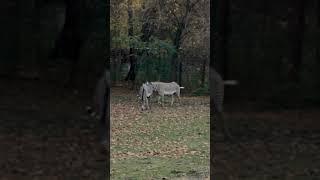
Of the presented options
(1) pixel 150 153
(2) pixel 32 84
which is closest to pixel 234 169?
(2) pixel 32 84

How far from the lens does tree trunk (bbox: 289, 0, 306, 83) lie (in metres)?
4.82

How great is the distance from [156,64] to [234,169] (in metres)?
16.9

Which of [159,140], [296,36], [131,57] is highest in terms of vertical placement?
[296,36]

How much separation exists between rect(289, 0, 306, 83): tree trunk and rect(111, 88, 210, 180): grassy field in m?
2.57

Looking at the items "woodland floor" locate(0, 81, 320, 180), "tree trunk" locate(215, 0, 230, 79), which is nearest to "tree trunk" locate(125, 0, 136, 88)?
"tree trunk" locate(215, 0, 230, 79)

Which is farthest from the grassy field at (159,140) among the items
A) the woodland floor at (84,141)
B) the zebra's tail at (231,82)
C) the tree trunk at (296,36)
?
the tree trunk at (296,36)

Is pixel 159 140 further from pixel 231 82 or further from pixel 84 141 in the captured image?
pixel 84 141

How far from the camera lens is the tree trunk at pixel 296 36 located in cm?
482

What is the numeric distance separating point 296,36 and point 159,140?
265 inches

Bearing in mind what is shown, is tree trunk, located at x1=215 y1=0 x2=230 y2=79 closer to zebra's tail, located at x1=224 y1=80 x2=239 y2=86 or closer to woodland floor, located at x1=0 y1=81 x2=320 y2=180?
zebra's tail, located at x1=224 y1=80 x2=239 y2=86

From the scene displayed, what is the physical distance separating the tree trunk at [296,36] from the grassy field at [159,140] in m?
2.57

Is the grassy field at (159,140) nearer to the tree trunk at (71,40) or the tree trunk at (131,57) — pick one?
the tree trunk at (131,57)

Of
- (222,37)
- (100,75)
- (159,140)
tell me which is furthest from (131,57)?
(100,75)

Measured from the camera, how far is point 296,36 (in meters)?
4.83
